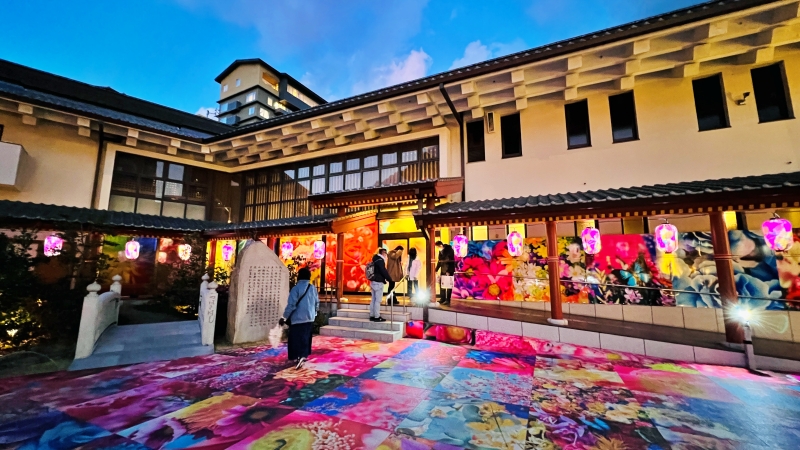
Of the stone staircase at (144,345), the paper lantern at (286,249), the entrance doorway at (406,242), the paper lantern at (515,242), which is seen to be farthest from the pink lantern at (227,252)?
the paper lantern at (515,242)

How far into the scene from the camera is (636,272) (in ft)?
29.8

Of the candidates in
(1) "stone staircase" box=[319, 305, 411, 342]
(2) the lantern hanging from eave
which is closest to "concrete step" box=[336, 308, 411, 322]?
(1) "stone staircase" box=[319, 305, 411, 342]

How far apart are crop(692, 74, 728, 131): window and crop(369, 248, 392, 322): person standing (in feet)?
32.2

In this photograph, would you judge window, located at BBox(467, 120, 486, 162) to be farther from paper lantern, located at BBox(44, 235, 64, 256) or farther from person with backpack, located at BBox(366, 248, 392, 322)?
paper lantern, located at BBox(44, 235, 64, 256)

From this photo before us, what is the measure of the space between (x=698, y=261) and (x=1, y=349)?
17.8m

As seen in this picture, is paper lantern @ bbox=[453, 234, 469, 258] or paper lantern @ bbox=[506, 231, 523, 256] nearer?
paper lantern @ bbox=[506, 231, 523, 256]

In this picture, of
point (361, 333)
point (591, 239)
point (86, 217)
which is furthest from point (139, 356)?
point (591, 239)

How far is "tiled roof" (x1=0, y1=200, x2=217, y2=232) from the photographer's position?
9508 mm

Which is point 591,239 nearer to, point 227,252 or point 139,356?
point 139,356

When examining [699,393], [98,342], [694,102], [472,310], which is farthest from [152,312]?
[694,102]

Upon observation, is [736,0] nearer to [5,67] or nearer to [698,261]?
[698,261]

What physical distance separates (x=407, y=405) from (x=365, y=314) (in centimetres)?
553

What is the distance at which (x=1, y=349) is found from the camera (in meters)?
7.12

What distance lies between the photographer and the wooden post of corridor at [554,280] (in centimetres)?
795
